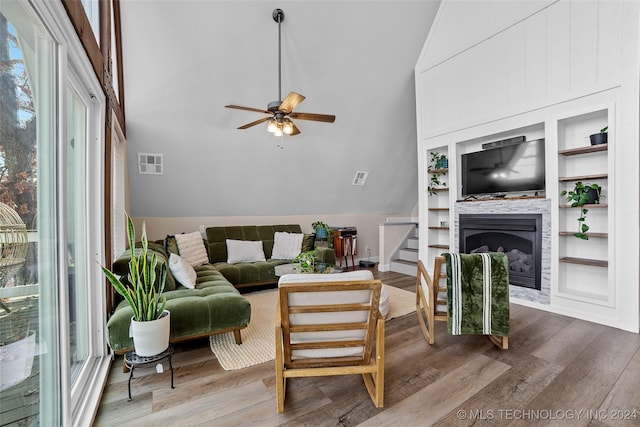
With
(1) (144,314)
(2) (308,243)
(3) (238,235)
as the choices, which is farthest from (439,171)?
(1) (144,314)

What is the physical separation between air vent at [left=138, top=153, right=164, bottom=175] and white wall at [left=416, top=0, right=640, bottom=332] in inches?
155

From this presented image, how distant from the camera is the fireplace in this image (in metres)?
3.45

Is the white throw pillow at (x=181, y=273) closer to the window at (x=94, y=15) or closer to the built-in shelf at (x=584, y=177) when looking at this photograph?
the window at (x=94, y=15)

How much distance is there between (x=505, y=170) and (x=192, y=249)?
4.28 metres

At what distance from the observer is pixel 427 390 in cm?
183

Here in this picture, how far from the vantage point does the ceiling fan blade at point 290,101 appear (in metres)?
2.56

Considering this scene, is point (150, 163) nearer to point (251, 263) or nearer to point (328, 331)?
point (251, 263)

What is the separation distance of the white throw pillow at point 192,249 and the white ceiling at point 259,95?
0.76m

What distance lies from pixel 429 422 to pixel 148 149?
4.22 m

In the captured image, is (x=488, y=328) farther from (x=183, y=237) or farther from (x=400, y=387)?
(x=183, y=237)

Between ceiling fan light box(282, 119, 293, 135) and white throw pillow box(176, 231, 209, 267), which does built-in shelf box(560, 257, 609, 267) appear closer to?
ceiling fan light box(282, 119, 293, 135)

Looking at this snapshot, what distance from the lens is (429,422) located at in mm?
1555

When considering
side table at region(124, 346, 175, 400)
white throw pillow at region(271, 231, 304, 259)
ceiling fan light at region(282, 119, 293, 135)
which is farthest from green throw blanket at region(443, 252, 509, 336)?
white throw pillow at region(271, 231, 304, 259)

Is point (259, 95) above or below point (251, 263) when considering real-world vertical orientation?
above
